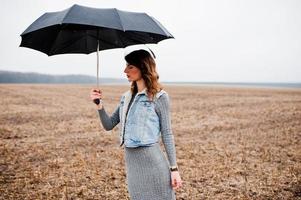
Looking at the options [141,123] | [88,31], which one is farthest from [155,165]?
[88,31]

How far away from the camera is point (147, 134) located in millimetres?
2742

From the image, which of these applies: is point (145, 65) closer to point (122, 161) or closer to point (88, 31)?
point (88, 31)

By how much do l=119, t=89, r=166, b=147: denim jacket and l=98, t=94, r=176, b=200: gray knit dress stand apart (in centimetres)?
5

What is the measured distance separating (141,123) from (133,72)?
447 mm

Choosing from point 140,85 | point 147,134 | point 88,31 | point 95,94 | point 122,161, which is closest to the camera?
point 147,134

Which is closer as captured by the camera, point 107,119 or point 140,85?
point 140,85

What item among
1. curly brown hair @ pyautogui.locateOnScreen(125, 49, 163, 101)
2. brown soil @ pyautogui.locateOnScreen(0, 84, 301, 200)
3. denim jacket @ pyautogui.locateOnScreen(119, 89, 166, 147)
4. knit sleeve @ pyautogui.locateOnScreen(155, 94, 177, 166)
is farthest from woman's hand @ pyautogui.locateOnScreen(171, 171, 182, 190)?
brown soil @ pyautogui.locateOnScreen(0, 84, 301, 200)

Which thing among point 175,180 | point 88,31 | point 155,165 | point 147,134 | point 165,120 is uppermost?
point 88,31

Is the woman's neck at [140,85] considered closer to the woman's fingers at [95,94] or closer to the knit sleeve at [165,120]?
the knit sleeve at [165,120]

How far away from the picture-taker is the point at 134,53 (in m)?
2.82

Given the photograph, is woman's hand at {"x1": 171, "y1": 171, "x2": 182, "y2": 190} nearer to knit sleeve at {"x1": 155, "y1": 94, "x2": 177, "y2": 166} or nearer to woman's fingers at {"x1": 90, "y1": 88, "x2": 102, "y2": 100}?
knit sleeve at {"x1": 155, "y1": 94, "x2": 177, "y2": 166}

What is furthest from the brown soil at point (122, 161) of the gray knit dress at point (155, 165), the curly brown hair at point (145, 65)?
the curly brown hair at point (145, 65)

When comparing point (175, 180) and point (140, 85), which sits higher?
point (140, 85)

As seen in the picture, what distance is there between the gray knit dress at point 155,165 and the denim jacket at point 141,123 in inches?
1.9
